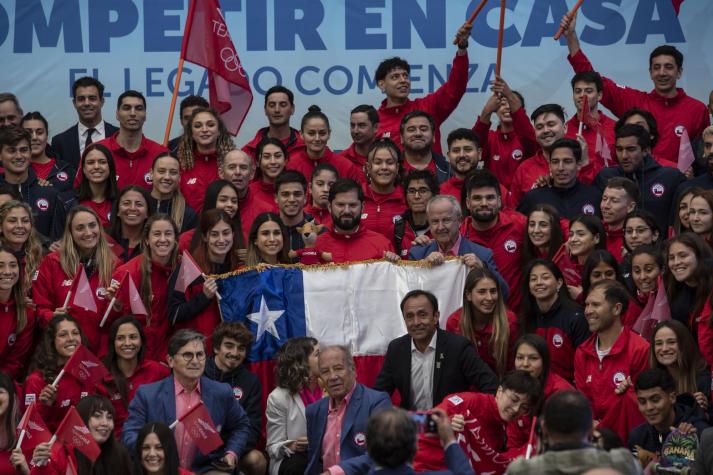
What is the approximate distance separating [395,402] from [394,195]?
2.29m

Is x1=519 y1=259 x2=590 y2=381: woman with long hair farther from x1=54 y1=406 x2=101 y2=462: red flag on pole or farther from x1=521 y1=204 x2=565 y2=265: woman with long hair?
x1=54 y1=406 x2=101 y2=462: red flag on pole

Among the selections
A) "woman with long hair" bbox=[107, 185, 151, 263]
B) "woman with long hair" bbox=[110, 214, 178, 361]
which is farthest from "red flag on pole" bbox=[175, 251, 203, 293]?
"woman with long hair" bbox=[107, 185, 151, 263]

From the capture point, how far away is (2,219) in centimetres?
1205

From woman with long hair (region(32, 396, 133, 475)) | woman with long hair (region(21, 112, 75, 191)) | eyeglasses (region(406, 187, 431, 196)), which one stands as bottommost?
woman with long hair (region(32, 396, 133, 475))

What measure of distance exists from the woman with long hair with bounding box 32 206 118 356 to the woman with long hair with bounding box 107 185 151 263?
302 millimetres

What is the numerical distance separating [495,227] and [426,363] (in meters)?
1.69

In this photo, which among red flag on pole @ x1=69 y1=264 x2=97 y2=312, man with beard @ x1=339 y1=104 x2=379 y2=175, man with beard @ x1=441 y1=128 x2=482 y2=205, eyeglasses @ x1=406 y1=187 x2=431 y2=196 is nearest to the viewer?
red flag on pole @ x1=69 y1=264 x2=97 y2=312

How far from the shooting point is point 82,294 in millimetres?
11469

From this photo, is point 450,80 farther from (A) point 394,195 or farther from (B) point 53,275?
(B) point 53,275

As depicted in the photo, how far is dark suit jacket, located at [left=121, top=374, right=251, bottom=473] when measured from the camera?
34.8 feet

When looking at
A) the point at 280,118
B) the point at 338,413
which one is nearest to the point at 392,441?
the point at 338,413

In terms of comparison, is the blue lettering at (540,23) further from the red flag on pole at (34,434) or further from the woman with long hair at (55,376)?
the red flag on pole at (34,434)

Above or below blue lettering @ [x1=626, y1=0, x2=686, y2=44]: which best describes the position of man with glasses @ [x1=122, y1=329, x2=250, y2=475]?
below

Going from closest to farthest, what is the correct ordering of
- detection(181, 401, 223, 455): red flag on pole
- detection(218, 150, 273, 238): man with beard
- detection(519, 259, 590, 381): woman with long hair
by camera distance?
detection(181, 401, 223, 455): red flag on pole < detection(519, 259, 590, 381): woman with long hair < detection(218, 150, 273, 238): man with beard
